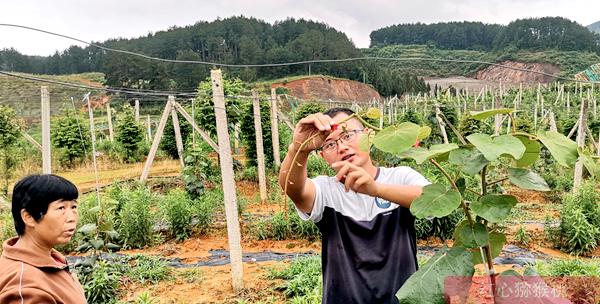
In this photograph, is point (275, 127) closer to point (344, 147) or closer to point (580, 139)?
point (580, 139)

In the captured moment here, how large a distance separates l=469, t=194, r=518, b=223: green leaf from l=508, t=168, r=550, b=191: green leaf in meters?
0.06

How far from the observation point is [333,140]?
1.31 meters

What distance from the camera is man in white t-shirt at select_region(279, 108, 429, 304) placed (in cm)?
134

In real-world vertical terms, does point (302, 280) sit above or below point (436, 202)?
below

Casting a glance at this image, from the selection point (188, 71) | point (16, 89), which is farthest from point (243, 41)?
point (16, 89)

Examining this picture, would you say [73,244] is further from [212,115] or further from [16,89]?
[16,89]

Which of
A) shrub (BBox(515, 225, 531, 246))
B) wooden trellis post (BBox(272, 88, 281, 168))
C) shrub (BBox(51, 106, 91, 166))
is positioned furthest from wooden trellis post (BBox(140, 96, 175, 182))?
shrub (BBox(51, 106, 91, 166))

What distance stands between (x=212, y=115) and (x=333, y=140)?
8620mm

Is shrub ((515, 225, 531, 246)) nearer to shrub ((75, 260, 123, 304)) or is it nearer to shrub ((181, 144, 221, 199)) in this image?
shrub ((181, 144, 221, 199))

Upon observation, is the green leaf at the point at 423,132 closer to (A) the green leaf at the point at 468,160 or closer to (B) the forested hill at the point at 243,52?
(A) the green leaf at the point at 468,160

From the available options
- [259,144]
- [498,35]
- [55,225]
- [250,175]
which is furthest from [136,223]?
[498,35]

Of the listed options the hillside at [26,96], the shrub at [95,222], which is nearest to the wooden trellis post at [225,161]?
the shrub at [95,222]

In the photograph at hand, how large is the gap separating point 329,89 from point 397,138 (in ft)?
160

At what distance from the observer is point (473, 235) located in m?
0.86
